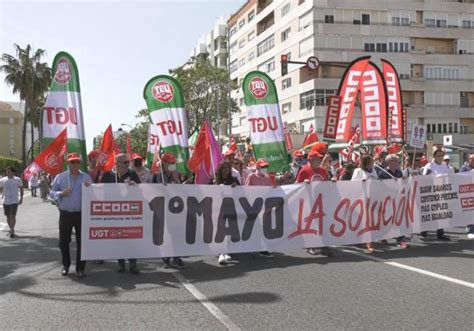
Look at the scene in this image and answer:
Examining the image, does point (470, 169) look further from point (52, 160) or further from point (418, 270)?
point (52, 160)

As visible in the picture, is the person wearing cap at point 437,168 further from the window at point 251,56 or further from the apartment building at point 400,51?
the window at point 251,56

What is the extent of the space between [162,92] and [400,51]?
4634 cm

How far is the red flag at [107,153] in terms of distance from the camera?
11.2 metres

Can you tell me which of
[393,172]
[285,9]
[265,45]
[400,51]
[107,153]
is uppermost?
[285,9]

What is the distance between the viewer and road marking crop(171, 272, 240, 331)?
5.19 metres

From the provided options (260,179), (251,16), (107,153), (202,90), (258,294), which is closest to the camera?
(258,294)

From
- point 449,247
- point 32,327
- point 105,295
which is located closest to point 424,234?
point 449,247

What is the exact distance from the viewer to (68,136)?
30.8ft

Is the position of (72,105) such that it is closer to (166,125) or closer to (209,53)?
(166,125)

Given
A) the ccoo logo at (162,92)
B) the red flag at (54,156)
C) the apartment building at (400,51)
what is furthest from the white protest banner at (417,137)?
the apartment building at (400,51)

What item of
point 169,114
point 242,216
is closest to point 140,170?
point 169,114

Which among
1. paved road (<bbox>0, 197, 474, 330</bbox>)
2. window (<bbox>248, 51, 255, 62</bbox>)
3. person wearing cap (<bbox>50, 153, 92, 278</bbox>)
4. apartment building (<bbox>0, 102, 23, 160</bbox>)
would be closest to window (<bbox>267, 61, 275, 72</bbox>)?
window (<bbox>248, 51, 255, 62</bbox>)

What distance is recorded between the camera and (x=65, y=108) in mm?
9461

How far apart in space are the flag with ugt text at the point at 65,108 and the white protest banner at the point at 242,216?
1.81 meters
